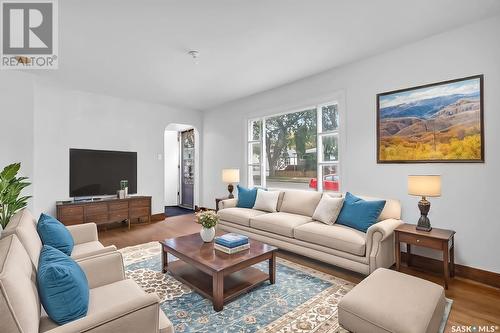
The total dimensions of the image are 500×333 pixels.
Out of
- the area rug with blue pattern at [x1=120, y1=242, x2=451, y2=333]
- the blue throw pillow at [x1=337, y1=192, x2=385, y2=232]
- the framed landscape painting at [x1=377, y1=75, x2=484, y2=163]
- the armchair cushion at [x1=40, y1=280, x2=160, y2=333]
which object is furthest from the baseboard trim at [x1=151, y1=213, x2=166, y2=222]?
the framed landscape painting at [x1=377, y1=75, x2=484, y2=163]

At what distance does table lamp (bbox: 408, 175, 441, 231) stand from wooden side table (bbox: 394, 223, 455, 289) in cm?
11

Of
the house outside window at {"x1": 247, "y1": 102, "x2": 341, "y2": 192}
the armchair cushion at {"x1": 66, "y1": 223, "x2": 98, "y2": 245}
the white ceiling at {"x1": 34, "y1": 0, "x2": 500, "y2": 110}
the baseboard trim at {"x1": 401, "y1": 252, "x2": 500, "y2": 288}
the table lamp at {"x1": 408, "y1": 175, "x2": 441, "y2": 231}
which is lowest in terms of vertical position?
the baseboard trim at {"x1": 401, "y1": 252, "x2": 500, "y2": 288}

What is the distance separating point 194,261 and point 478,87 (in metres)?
3.56

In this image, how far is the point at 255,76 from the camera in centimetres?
436

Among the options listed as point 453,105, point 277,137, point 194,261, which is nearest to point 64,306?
point 194,261

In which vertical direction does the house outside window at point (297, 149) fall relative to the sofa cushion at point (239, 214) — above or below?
above

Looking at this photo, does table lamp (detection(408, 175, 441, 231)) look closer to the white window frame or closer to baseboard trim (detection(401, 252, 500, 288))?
baseboard trim (detection(401, 252, 500, 288))

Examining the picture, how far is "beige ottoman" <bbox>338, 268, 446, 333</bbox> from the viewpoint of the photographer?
1.54 m

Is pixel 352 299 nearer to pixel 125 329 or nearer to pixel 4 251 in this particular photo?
pixel 125 329

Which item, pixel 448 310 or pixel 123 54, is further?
pixel 123 54

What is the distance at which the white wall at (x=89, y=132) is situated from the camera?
4590 mm

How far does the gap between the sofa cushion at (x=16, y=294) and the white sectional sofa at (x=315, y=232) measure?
8.75ft

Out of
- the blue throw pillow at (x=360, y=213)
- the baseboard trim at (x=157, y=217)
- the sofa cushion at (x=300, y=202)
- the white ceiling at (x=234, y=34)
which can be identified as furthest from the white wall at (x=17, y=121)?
the blue throw pillow at (x=360, y=213)

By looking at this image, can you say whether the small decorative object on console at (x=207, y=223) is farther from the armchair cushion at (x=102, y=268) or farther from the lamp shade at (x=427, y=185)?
the lamp shade at (x=427, y=185)
